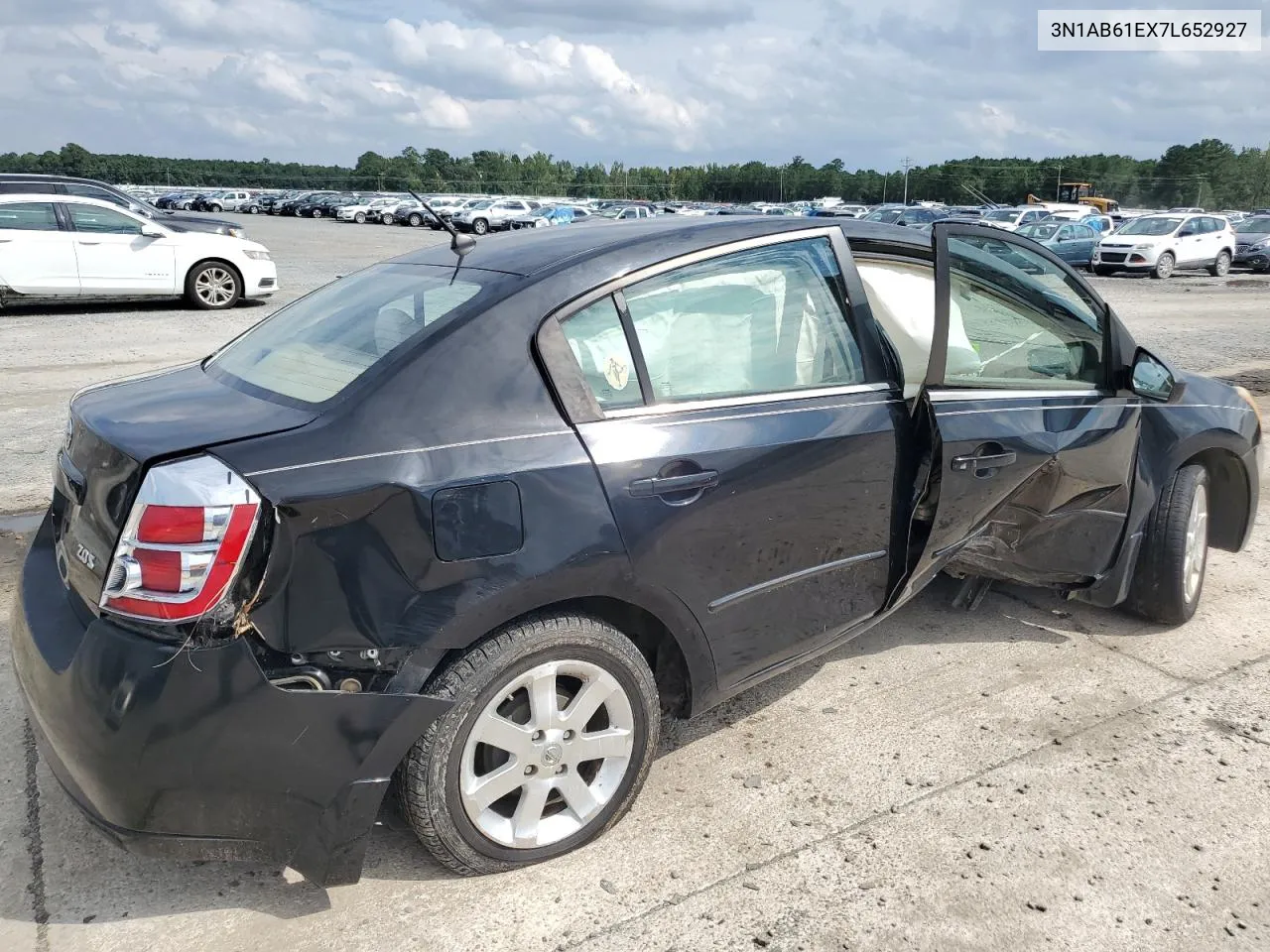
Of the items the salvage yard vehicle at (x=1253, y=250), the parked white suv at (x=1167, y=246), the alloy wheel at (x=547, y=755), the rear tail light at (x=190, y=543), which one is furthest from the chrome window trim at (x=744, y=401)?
the salvage yard vehicle at (x=1253, y=250)

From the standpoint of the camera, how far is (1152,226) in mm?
26094

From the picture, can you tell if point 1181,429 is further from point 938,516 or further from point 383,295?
point 383,295

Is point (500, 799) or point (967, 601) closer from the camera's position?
point (500, 799)

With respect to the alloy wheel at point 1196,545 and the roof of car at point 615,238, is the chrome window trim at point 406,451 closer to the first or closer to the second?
the roof of car at point 615,238

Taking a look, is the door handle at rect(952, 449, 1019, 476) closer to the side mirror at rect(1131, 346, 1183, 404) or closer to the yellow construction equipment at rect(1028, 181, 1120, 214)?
the side mirror at rect(1131, 346, 1183, 404)

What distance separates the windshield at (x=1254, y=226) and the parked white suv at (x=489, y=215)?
94.5 feet

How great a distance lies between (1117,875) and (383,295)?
2656 mm

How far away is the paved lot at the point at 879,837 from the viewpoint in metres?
2.56

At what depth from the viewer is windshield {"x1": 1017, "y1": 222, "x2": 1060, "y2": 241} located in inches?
1097

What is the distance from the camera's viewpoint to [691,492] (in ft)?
9.13

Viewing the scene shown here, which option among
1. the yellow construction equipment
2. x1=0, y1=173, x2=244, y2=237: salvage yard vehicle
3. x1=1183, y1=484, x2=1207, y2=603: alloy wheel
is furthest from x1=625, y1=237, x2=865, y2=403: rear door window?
the yellow construction equipment

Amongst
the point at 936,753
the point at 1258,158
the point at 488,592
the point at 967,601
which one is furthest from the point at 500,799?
the point at 1258,158

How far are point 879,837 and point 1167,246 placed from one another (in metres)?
26.4

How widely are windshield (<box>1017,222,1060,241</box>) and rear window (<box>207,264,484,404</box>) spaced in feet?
89.3
